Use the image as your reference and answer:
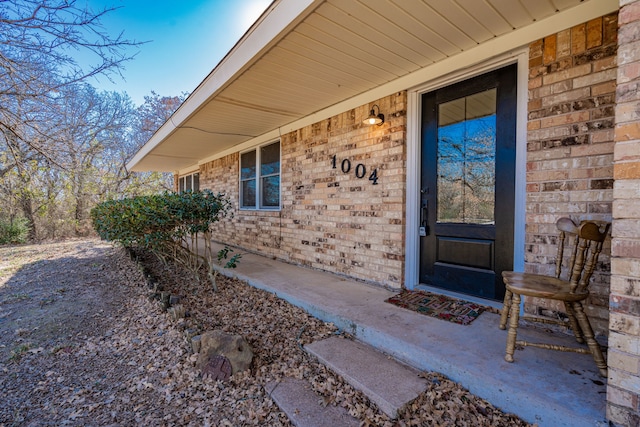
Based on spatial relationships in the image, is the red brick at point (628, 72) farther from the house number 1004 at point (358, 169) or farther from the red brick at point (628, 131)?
the house number 1004 at point (358, 169)

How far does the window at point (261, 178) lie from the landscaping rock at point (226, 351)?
127 inches

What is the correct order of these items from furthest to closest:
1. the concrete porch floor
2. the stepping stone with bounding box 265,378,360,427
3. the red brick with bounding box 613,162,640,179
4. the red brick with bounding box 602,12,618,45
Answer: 1. the red brick with bounding box 602,12,618,45
2. the stepping stone with bounding box 265,378,360,427
3. the concrete porch floor
4. the red brick with bounding box 613,162,640,179

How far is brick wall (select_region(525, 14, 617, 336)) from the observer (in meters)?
1.89

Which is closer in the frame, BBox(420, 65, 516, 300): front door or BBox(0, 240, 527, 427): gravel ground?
BBox(0, 240, 527, 427): gravel ground

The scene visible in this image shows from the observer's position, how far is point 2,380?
2.01 meters

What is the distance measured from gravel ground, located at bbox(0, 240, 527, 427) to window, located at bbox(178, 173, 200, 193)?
5.45 metres

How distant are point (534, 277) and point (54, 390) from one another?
3175 mm

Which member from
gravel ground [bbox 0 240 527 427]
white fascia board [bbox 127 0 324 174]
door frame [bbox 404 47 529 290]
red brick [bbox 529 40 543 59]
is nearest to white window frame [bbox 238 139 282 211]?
white fascia board [bbox 127 0 324 174]

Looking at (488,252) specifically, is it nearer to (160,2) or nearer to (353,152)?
(353,152)

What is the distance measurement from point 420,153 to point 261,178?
133 inches

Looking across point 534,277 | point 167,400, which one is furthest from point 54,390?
point 534,277

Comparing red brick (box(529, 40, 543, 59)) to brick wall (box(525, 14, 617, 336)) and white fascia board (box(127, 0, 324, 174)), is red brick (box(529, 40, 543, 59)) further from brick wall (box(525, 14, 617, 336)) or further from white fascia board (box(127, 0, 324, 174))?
white fascia board (box(127, 0, 324, 174))

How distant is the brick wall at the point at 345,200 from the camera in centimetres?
313

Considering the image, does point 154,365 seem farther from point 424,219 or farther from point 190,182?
point 190,182
